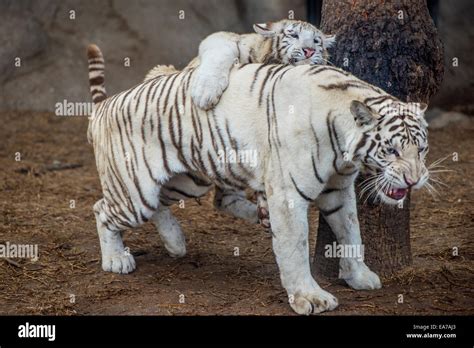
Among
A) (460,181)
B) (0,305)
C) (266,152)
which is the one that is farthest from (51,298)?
(460,181)

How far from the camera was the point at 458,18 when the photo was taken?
8078 mm

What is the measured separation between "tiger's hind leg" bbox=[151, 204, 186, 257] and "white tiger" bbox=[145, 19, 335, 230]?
0.4 inches

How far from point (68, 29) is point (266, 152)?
5213mm

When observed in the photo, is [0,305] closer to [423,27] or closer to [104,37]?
[423,27]

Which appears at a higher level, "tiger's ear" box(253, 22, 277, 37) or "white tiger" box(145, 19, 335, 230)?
"tiger's ear" box(253, 22, 277, 37)

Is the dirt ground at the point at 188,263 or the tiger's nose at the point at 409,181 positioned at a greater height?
the tiger's nose at the point at 409,181

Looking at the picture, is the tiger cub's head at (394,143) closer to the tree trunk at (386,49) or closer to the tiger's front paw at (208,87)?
the tree trunk at (386,49)

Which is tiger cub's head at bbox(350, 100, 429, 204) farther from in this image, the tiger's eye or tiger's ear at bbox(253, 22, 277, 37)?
tiger's ear at bbox(253, 22, 277, 37)

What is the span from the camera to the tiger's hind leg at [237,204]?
5016mm

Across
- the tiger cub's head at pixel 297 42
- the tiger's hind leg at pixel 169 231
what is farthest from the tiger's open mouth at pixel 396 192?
the tiger's hind leg at pixel 169 231

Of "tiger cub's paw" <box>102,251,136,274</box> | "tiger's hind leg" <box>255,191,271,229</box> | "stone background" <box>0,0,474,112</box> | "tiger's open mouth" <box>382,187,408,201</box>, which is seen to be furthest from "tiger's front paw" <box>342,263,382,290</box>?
"stone background" <box>0,0,474,112</box>

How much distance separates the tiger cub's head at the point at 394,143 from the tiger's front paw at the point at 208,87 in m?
0.78

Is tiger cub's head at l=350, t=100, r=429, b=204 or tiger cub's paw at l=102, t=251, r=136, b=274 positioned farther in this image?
tiger cub's paw at l=102, t=251, r=136, b=274

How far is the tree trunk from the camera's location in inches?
171
